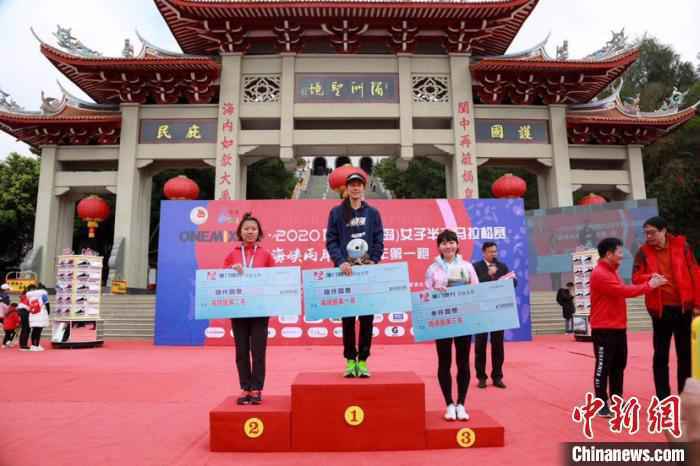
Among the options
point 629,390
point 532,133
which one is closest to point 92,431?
point 629,390

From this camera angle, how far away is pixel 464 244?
9.09 metres

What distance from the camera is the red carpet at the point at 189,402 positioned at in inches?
104

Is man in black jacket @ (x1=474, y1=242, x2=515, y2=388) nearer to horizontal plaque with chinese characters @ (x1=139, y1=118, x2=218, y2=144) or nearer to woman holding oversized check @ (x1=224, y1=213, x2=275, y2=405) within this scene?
woman holding oversized check @ (x1=224, y1=213, x2=275, y2=405)

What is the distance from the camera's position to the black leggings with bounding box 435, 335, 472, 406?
3049 millimetres

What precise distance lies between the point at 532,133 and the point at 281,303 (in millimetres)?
13316

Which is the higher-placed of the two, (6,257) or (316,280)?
(6,257)

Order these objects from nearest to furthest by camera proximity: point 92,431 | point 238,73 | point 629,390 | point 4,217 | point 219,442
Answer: point 219,442 → point 92,431 → point 629,390 → point 238,73 → point 4,217

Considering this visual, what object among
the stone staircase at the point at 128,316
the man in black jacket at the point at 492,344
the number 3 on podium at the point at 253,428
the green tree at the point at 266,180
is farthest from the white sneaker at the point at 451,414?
the green tree at the point at 266,180

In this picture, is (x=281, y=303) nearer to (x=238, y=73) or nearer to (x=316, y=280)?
(x=316, y=280)

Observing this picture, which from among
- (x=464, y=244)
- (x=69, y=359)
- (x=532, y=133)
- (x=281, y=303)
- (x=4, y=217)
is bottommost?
(x=69, y=359)

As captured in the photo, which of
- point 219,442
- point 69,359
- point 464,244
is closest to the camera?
point 219,442

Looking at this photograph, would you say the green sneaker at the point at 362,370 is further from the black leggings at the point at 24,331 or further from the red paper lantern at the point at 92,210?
the red paper lantern at the point at 92,210

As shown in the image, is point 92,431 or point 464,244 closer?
point 92,431

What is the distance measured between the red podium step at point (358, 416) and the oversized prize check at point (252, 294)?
620 millimetres
